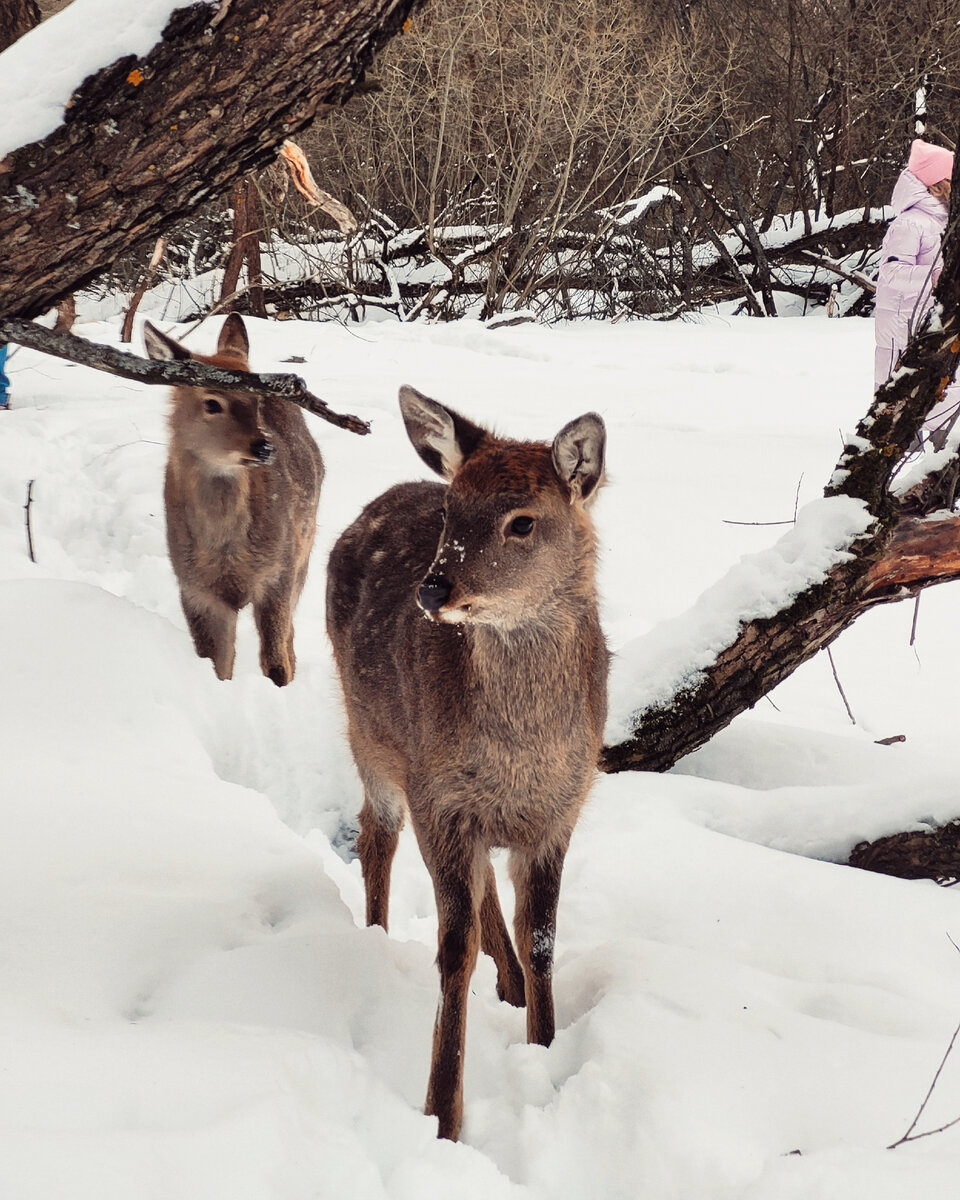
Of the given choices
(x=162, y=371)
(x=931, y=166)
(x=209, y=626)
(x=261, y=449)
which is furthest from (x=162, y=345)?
(x=931, y=166)

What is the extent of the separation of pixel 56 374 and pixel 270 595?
20.8 feet

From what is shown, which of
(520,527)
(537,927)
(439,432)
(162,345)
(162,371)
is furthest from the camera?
(162,345)

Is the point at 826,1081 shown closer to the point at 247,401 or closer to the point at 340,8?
the point at 340,8

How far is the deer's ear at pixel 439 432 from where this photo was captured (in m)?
3.02

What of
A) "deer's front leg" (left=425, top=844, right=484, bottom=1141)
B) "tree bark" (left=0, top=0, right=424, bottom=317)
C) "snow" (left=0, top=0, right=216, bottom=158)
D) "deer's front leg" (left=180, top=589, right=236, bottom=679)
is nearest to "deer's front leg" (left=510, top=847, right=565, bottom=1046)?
"deer's front leg" (left=425, top=844, right=484, bottom=1141)

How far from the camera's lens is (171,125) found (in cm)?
251

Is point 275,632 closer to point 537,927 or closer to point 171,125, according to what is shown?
point 537,927

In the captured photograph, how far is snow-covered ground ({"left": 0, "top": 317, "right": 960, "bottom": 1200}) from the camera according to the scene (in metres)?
2.42

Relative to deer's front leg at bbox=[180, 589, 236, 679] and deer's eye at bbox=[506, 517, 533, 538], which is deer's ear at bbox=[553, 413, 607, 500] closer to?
deer's eye at bbox=[506, 517, 533, 538]

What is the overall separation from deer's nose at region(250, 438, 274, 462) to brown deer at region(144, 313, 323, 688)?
0.12 m

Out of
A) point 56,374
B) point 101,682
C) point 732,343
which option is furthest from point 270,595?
point 732,343

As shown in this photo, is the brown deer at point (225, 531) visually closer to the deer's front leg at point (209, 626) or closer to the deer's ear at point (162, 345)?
the deer's front leg at point (209, 626)

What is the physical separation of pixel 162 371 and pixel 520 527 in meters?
0.95

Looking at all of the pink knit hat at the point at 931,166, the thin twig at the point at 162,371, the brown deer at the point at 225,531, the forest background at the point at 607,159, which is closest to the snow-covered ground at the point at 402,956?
the brown deer at the point at 225,531
